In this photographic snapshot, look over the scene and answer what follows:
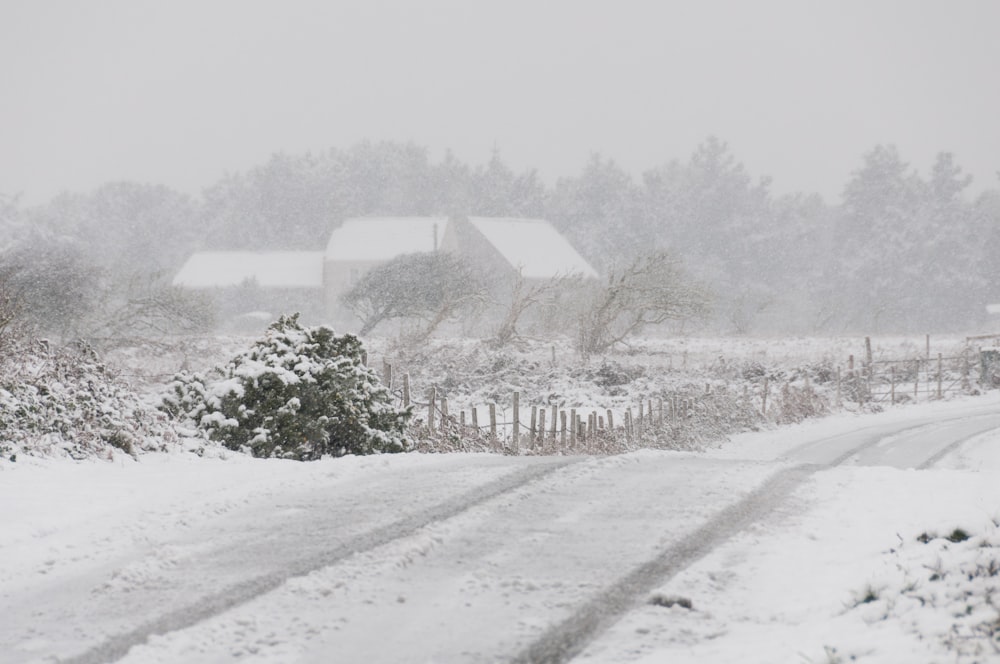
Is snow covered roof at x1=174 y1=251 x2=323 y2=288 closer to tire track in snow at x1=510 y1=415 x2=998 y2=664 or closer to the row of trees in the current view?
the row of trees

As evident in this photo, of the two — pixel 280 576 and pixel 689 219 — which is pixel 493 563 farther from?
pixel 689 219

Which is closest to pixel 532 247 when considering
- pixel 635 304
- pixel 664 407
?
pixel 635 304

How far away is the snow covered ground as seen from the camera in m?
4.67

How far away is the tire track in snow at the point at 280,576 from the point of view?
184 inches

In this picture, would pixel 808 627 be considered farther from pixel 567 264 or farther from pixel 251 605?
pixel 567 264

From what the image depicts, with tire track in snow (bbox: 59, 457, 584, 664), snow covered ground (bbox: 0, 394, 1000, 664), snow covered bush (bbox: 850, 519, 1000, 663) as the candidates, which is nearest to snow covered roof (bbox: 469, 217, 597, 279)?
snow covered ground (bbox: 0, 394, 1000, 664)

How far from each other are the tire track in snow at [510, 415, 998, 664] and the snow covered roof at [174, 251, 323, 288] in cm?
5905

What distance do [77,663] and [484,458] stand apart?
6735 millimetres

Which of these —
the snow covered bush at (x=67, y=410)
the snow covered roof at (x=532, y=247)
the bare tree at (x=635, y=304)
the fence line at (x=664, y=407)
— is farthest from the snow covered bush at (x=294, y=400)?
the snow covered roof at (x=532, y=247)

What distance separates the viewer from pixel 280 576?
228 inches

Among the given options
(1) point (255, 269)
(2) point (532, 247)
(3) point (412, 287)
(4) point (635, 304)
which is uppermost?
(2) point (532, 247)

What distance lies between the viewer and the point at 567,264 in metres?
67.2

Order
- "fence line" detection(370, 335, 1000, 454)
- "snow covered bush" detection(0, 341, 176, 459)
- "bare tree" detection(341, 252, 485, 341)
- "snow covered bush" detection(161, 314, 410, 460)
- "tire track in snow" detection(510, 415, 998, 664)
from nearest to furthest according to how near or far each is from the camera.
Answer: "tire track in snow" detection(510, 415, 998, 664)
"snow covered bush" detection(0, 341, 176, 459)
"snow covered bush" detection(161, 314, 410, 460)
"fence line" detection(370, 335, 1000, 454)
"bare tree" detection(341, 252, 485, 341)

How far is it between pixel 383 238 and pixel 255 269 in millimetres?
8760
